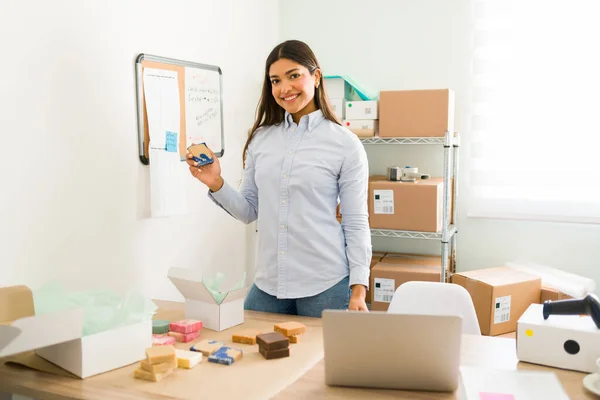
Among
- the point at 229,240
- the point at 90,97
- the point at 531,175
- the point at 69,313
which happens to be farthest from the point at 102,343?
the point at 531,175

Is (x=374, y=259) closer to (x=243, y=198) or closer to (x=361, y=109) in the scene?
(x=361, y=109)

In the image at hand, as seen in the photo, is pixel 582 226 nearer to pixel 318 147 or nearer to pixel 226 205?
pixel 318 147

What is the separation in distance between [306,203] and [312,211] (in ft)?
0.11

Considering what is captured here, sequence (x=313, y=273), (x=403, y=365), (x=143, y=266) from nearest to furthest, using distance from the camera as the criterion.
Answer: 1. (x=403, y=365)
2. (x=313, y=273)
3. (x=143, y=266)

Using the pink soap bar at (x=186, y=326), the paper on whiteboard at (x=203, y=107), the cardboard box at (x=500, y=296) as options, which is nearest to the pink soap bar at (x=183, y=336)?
the pink soap bar at (x=186, y=326)

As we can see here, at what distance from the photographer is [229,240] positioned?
328 cm

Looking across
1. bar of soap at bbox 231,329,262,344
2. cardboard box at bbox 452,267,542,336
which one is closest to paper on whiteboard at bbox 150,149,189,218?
bar of soap at bbox 231,329,262,344

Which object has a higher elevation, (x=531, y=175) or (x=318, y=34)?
(x=318, y=34)

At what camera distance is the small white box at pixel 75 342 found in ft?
4.06

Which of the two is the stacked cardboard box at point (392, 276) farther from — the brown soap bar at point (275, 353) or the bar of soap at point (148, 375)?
the bar of soap at point (148, 375)

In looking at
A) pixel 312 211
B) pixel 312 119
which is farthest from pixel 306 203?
pixel 312 119

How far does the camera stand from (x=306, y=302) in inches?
75.4

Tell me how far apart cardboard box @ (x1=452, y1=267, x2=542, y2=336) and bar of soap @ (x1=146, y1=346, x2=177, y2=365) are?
1926 mm

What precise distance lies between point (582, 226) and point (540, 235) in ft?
0.74
